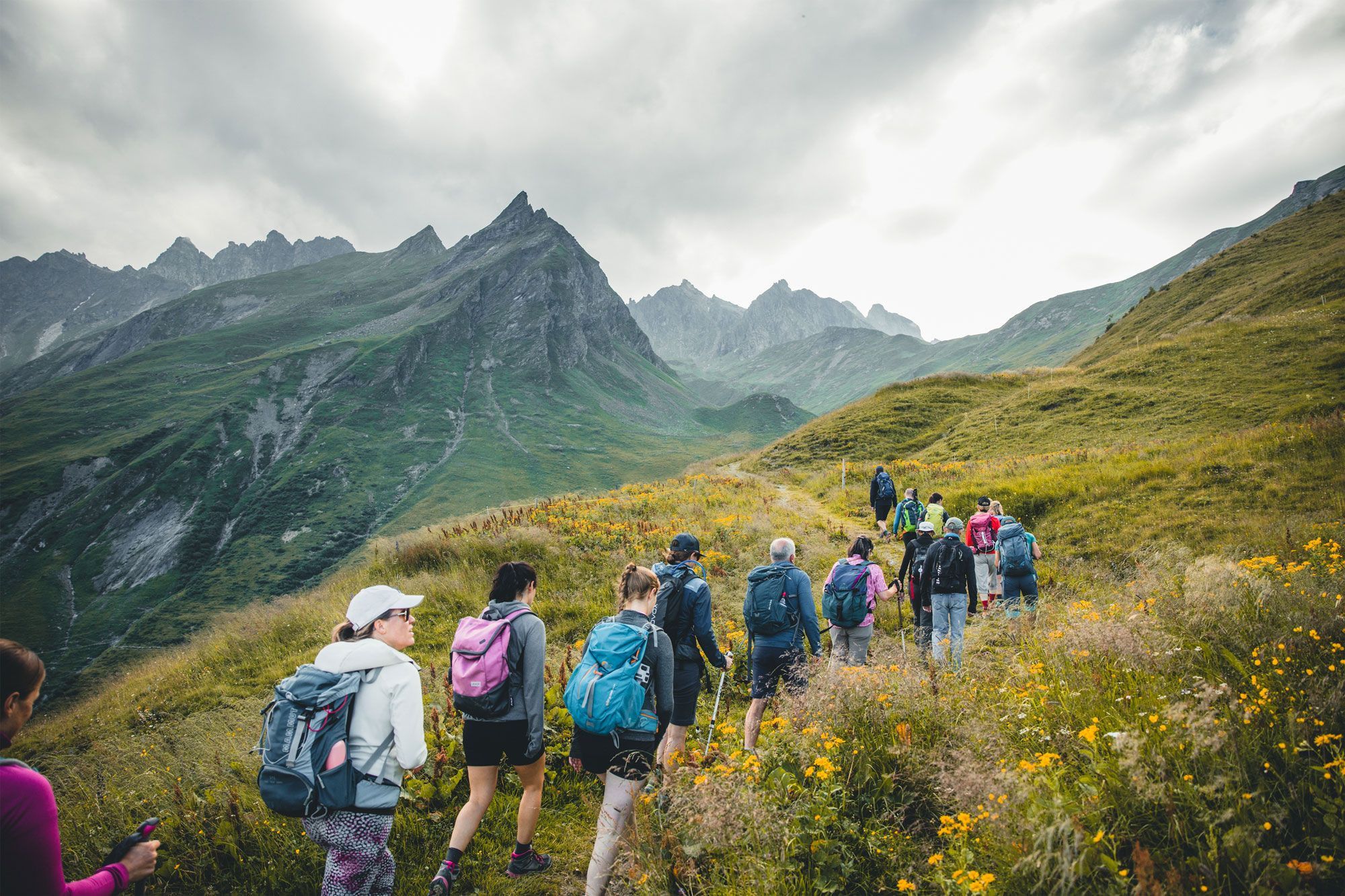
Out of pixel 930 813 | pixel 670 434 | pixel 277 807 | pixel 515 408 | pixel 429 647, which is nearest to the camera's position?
pixel 277 807

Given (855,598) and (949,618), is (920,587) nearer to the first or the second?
(949,618)

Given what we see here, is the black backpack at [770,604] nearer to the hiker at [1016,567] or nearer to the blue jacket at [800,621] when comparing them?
the blue jacket at [800,621]

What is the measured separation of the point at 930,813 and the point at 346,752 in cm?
411

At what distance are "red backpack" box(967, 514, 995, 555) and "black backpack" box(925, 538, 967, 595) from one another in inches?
118

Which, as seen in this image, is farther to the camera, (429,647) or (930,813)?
(429,647)

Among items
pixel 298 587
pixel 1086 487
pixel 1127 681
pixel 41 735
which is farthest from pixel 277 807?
pixel 298 587

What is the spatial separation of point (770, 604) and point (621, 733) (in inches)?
94.1

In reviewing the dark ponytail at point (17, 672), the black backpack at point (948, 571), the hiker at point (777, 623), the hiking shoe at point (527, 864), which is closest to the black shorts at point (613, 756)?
the hiking shoe at point (527, 864)

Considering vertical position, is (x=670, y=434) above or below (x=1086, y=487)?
above

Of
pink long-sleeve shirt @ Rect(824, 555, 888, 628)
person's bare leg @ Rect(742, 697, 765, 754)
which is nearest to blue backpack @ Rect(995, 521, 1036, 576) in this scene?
pink long-sleeve shirt @ Rect(824, 555, 888, 628)

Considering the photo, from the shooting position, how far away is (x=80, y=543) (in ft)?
322

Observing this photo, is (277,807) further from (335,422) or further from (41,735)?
(335,422)

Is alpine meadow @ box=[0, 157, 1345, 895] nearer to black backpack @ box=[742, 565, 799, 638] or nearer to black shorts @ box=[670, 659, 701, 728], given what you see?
black shorts @ box=[670, 659, 701, 728]

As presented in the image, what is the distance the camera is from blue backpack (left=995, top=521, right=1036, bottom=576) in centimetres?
875
